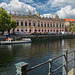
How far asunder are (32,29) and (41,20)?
423 inches

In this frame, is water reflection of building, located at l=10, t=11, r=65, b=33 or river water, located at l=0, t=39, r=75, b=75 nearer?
river water, located at l=0, t=39, r=75, b=75

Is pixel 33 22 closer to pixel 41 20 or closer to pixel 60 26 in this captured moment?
pixel 41 20

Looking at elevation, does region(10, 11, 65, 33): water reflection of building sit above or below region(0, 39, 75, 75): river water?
above

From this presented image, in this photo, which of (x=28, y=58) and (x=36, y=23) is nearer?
(x=28, y=58)

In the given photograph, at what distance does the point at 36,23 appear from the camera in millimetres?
69750

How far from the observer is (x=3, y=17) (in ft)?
133

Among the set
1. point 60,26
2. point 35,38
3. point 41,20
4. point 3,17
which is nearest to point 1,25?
point 3,17

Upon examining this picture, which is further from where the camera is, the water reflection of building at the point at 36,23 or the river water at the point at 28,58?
the water reflection of building at the point at 36,23

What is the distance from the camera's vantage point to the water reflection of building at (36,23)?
64.1m

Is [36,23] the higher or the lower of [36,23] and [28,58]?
the higher

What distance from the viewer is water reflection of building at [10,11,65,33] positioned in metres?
64.1

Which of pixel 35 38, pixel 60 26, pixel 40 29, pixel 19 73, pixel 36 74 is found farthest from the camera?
pixel 60 26

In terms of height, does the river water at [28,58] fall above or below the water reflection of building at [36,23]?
below

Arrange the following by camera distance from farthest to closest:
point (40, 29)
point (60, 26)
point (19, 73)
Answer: point (60, 26) → point (40, 29) → point (19, 73)
